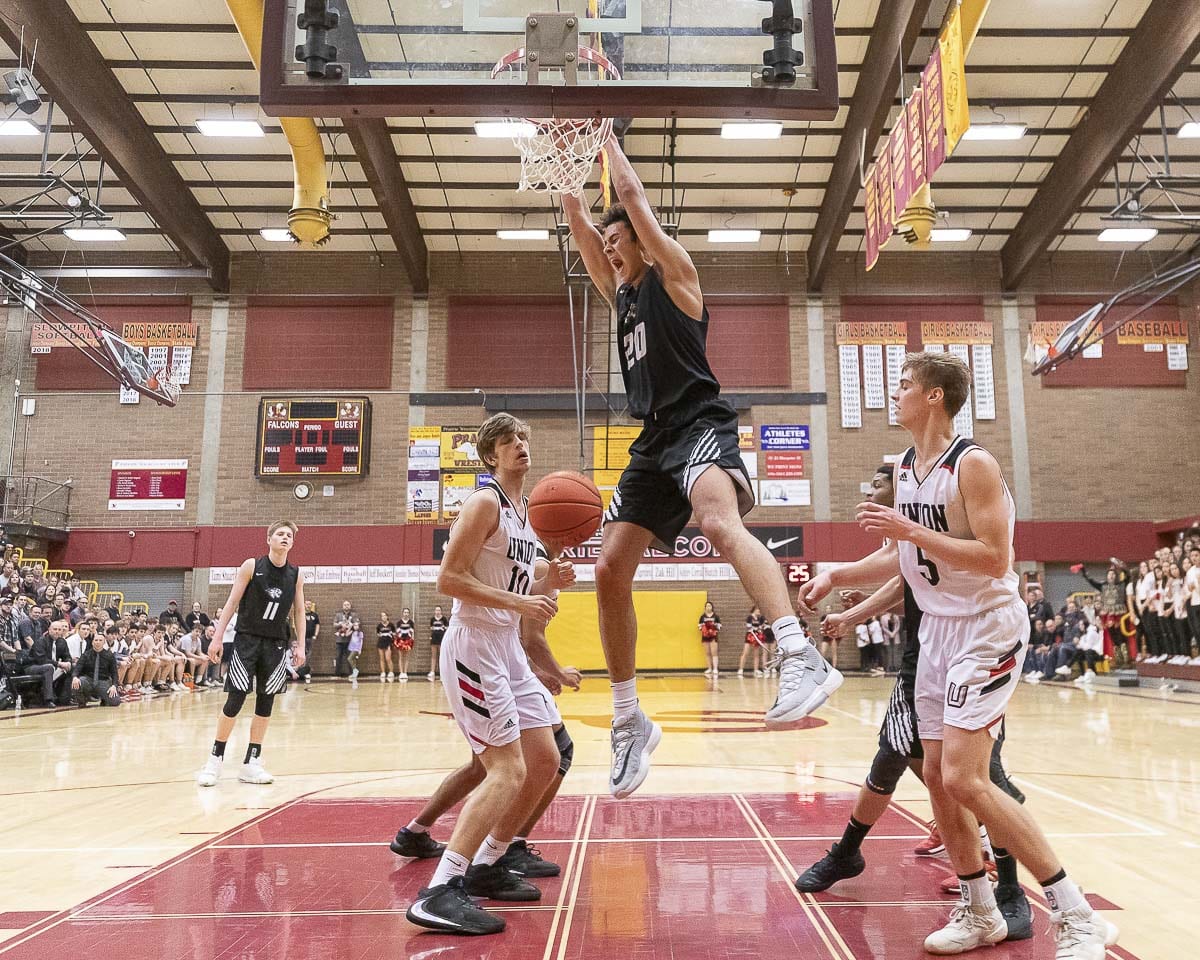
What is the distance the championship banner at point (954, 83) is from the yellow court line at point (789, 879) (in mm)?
8156

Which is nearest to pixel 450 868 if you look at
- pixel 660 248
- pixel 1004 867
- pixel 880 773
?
pixel 880 773

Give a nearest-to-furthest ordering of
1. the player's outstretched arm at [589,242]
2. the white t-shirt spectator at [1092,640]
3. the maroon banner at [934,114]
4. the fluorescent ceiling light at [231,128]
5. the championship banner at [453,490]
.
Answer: the player's outstretched arm at [589,242], the maroon banner at [934,114], the white t-shirt spectator at [1092,640], the fluorescent ceiling light at [231,128], the championship banner at [453,490]

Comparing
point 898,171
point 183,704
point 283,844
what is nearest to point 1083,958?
point 283,844

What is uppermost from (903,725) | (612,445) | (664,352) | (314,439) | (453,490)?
(314,439)

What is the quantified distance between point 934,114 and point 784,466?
9771 mm

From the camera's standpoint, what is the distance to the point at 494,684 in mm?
3785

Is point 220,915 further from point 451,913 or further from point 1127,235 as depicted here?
point 1127,235

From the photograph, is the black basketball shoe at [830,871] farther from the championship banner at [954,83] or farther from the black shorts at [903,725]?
the championship banner at [954,83]

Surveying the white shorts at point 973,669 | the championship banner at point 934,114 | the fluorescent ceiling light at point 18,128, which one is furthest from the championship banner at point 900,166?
the fluorescent ceiling light at point 18,128

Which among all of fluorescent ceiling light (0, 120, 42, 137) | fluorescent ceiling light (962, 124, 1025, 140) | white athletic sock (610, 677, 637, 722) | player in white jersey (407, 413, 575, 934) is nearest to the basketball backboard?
player in white jersey (407, 413, 575, 934)

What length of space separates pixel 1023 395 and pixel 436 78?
18879 mm

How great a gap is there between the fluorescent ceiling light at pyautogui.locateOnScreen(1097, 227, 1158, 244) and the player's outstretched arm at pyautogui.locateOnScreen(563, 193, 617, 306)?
1938 cm

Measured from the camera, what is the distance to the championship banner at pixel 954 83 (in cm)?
1030

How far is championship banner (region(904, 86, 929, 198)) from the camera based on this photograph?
1161 centimetres
